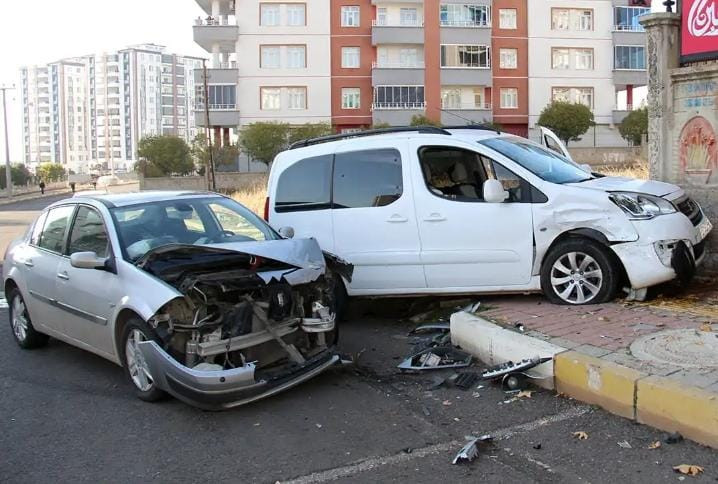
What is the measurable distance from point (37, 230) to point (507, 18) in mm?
53874

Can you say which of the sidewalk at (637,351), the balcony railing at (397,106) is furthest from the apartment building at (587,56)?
the sidewalk at (637,351)

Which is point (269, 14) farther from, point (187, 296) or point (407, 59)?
point (187, 296)

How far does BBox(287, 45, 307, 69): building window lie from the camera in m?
53.7

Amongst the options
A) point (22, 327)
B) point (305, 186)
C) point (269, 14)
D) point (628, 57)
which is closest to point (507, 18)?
point (628, 57)

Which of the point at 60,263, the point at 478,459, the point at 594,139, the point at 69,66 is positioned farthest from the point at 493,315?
the point at 69,66

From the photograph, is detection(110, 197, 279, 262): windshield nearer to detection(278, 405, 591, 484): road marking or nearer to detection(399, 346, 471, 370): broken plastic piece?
detection(399, 346, 471, 370): broken plastic piece

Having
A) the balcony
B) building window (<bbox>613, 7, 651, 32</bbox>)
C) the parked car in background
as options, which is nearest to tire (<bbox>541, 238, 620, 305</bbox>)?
the parked car in background

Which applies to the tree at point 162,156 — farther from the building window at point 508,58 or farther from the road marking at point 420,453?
the road marking at point 420,453

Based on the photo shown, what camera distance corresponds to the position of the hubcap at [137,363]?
5.16 m

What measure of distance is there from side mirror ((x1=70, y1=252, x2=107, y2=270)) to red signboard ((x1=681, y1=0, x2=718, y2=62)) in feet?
23.3

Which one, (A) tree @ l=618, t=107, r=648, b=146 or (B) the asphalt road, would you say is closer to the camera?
(B) the asphalt road

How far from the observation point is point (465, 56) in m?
54.7

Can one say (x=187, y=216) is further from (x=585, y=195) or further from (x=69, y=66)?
(x=69, y=66)

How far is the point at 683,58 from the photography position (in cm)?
847
